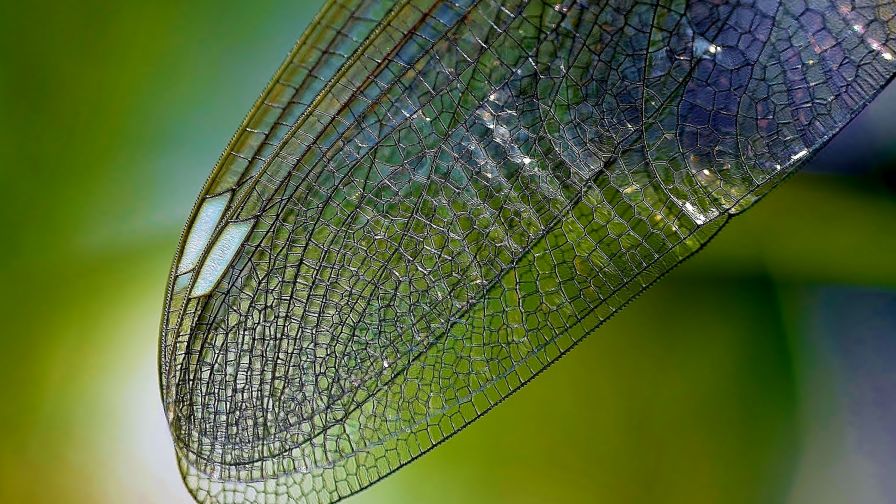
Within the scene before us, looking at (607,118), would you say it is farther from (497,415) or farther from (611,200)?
(497,415)

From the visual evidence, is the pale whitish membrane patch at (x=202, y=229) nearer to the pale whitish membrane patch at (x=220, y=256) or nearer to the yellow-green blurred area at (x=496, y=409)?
the pale whitish membrane patch at (x=220, y=256)

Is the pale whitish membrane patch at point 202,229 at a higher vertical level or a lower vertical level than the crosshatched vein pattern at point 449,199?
higher

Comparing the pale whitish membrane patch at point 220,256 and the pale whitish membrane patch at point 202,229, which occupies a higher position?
the pale whitish membrane patch at point 202,229

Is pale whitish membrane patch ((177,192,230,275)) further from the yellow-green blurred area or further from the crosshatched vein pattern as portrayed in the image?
the yellow-green blurred area

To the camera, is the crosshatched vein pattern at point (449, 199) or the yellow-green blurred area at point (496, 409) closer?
the crosshatched vein pattern at point (449, 199)

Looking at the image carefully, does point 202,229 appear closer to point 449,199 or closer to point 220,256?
point 220,256

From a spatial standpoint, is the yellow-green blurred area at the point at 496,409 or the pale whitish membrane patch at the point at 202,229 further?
the yellow-green blurred area at the point at 496,409

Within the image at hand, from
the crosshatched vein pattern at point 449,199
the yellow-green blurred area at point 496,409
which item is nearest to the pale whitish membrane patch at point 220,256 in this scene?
the crosshatched vein pattern at point 449,199

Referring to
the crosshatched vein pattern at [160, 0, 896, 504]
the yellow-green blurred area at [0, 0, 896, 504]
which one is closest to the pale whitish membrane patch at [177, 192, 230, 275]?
the crosshatched vein pattern at [160, 0, 896, 504]
